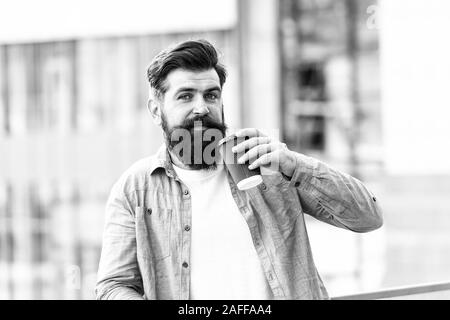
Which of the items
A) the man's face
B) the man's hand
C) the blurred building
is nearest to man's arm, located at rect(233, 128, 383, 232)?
the man's hand

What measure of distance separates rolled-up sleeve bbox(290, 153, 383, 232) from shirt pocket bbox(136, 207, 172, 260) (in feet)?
0.74

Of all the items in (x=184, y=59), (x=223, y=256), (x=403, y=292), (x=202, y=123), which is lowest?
(x=403, y=292)

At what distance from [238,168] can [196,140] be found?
13 cm

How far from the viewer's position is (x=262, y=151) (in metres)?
1.03

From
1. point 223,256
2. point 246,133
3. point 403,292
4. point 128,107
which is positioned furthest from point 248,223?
point 128,107

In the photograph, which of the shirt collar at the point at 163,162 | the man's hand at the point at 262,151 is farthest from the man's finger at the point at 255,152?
the shirt collar at the point at 163,162

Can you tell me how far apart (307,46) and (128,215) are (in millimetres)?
3486

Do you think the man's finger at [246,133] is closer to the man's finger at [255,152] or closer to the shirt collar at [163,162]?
the man's finger at [255,152]

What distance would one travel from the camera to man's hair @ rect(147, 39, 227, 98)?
1161 millimetres

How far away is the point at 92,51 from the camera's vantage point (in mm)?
4727

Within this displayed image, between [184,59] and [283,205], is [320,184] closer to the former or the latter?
[283,205]

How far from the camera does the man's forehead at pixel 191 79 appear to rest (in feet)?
3.77

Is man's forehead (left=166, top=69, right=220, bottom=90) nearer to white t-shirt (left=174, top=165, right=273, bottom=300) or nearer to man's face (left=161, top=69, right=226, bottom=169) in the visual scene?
man's face (left=161, top=69, right=226, bottom=169)

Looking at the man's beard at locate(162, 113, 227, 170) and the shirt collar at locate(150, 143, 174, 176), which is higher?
the man's beard at locate(162, 113, 227, 170)
